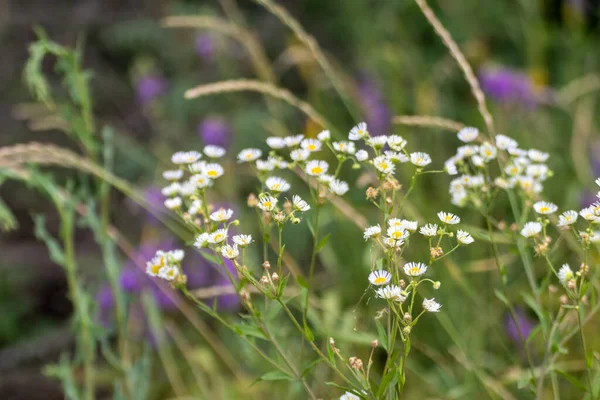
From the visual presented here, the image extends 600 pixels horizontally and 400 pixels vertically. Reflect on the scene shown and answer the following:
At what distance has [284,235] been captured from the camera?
1.75 meters

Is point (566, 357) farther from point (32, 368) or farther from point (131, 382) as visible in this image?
point (32, 368)

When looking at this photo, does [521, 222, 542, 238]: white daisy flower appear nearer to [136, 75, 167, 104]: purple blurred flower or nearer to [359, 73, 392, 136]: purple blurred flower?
[359, 73, 392, 136]: purple blurred flower

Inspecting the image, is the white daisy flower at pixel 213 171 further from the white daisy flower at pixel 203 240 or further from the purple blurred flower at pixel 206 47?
the purple blurred flower at pixel 206 47

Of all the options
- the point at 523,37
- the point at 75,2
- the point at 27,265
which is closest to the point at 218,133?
the point at 27,265

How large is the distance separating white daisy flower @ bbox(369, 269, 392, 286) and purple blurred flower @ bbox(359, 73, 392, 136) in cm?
126

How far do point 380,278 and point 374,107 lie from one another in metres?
1.39

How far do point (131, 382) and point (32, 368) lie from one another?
32.1 inches

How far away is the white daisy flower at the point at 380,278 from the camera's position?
527 mm

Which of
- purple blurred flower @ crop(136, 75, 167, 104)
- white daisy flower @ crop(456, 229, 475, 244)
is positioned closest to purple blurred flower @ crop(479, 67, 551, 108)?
purple blurred flower @ crop(136, 75, 167, 104)

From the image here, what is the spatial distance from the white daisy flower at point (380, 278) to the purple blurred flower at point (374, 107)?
1.26 metres

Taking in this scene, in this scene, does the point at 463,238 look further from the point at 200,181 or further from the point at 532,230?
the point at 200,181

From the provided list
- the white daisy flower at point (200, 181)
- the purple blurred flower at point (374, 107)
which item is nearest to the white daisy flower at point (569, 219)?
the white daisy flower at point (200, 181)

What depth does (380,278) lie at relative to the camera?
1.77 ft

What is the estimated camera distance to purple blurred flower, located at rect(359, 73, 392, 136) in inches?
A: 71.5
